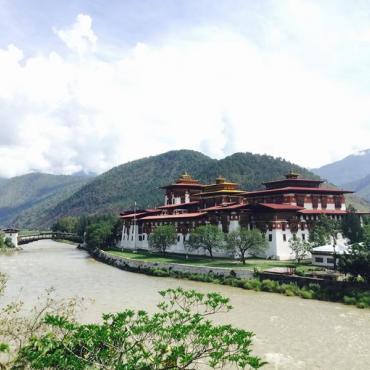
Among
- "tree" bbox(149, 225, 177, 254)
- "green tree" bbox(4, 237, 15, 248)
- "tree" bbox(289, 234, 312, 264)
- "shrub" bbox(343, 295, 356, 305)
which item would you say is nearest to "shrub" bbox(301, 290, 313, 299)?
"shrub" bbox(343, 295, 356, 305)

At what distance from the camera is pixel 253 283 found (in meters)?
50.4

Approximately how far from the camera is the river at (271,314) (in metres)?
27.1

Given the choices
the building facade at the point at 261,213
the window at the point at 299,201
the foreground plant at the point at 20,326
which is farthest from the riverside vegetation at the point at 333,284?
the foreground plant at the point at 20,326

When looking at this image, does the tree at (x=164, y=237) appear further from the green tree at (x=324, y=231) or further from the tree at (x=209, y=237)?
the green tree at (x=324, y=231)

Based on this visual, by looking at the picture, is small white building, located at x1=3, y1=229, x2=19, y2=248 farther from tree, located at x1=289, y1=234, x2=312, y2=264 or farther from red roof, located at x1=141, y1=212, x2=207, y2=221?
tree, located at x1=289, y1=234, x2=312, y2=264

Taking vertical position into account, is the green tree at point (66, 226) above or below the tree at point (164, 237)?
above

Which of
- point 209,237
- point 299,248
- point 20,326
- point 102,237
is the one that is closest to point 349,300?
point 299,248

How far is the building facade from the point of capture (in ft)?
222

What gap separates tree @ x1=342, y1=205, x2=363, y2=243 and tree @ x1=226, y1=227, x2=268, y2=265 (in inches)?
504

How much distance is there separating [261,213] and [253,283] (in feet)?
68.5

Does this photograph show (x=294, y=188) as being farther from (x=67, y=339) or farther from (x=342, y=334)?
(x=67, y=339)

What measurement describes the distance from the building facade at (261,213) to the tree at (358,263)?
2084 cm

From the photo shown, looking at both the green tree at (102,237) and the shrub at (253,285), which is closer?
the shrub at (253,285)

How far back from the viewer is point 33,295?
1871 inches
